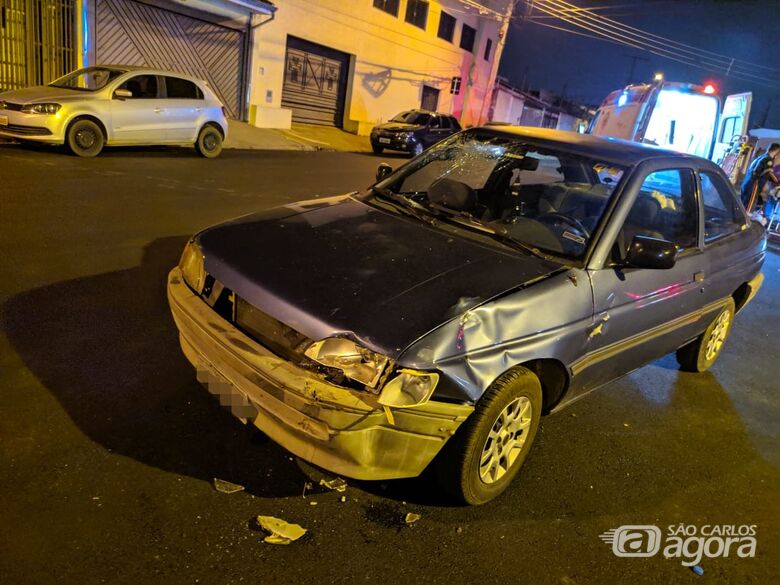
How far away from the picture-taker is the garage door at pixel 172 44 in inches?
618

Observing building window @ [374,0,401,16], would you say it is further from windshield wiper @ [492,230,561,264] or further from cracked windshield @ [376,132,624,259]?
windshield wiper @ [492,230,561,264]

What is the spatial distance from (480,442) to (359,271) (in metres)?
0.94

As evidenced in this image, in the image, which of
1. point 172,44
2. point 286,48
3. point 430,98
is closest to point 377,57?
point 286,48

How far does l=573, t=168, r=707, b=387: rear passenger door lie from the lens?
10.2ft

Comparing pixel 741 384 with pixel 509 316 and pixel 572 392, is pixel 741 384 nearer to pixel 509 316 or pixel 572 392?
pixel 572 392

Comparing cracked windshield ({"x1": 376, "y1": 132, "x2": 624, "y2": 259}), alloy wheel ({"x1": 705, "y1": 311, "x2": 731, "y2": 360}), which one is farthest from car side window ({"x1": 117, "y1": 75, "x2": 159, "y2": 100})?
alloy wheel ({"x1": 705, "y1": 311, "x2": 731, "y2": 360})

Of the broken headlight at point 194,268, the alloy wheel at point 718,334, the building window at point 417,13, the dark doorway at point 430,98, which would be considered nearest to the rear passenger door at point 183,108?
the broken headlight at point 194,268

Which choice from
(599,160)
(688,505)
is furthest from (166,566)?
(599,160)

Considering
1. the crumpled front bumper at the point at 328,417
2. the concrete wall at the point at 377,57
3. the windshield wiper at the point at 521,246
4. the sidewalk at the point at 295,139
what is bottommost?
the sidewalk at the point at 295,139

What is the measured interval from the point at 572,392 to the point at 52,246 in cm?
475

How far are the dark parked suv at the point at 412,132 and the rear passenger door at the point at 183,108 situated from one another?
7.77 m

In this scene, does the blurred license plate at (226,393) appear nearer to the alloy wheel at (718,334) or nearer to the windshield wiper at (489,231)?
the windshield wiper at (489,231)

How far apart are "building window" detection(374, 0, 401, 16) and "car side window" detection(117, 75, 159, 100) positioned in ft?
51.8

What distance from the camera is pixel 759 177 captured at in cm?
1150
